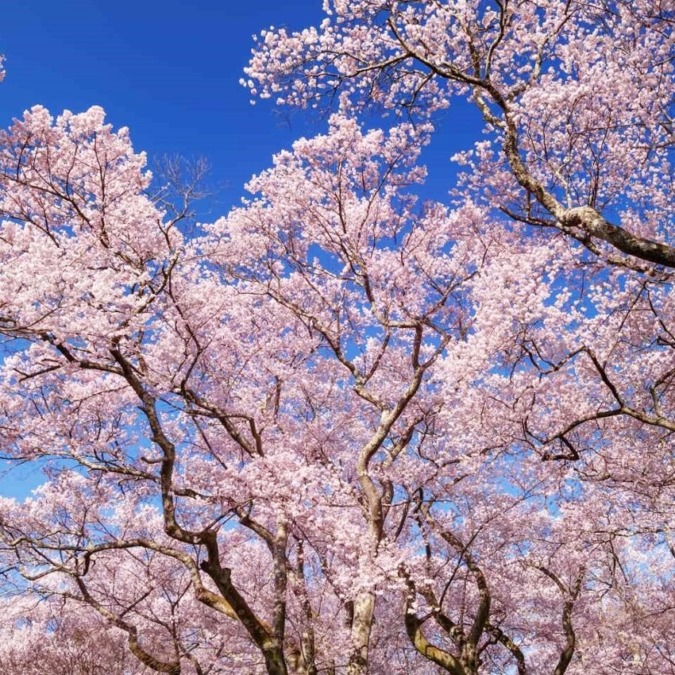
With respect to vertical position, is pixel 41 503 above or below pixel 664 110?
below

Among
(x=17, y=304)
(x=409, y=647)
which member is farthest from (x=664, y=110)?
(x=409, y=647)

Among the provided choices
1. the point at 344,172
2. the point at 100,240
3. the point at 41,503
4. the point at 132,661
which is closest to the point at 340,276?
the point at 344,172

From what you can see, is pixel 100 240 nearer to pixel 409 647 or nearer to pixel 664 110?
pixel 664 110

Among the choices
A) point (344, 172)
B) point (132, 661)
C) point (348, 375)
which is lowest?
point (132, 661)

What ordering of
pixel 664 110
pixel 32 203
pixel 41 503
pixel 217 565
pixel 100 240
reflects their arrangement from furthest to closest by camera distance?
pixel 41 503, pixel 32 203, pixel 100 240, pixel 217 565, pixel 664 110

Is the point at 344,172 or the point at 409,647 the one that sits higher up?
the point at 344,172

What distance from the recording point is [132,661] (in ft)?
55.2

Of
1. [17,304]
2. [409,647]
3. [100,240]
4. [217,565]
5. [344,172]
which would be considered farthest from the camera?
[409,647]

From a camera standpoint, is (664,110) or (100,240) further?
(100,240)

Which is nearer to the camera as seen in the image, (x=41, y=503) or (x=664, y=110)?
(x=664, y=110)

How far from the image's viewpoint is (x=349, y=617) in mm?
14320

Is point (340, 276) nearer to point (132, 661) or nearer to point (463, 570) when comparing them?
point (463, 570)

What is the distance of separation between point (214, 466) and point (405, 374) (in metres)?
5.98

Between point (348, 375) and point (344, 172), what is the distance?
5.85 m
